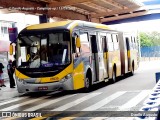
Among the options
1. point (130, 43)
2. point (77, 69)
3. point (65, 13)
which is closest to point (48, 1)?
point (65, 13)

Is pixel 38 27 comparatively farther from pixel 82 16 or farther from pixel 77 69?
pixel 82 16

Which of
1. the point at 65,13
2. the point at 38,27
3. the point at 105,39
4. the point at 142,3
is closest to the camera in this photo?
the point at 38,27

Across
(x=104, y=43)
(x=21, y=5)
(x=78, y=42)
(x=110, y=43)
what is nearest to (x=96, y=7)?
(x=21, y=5)

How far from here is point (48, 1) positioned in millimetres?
23312

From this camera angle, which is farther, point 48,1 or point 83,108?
point 48,1

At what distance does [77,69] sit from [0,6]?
296 inches

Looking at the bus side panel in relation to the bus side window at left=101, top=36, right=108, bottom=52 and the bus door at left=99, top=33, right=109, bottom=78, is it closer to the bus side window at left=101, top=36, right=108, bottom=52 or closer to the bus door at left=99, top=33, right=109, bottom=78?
the bus door at left=99, top=33, right=109, bottom=78

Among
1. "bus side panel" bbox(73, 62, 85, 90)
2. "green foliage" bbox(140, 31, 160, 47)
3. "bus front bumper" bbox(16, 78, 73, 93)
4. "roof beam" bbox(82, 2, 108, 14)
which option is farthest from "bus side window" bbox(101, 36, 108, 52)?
"green foliage" bbox(140, 31, 160, 47)

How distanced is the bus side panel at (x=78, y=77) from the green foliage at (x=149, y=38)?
5929 centimetres

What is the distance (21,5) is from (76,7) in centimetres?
759

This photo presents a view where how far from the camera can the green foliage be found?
73188 mm

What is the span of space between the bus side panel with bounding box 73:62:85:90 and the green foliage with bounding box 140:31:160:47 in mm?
59288

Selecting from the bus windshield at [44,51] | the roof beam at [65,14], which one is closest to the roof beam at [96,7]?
the roof beam at [65,14]

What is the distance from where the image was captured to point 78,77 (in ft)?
45.4
